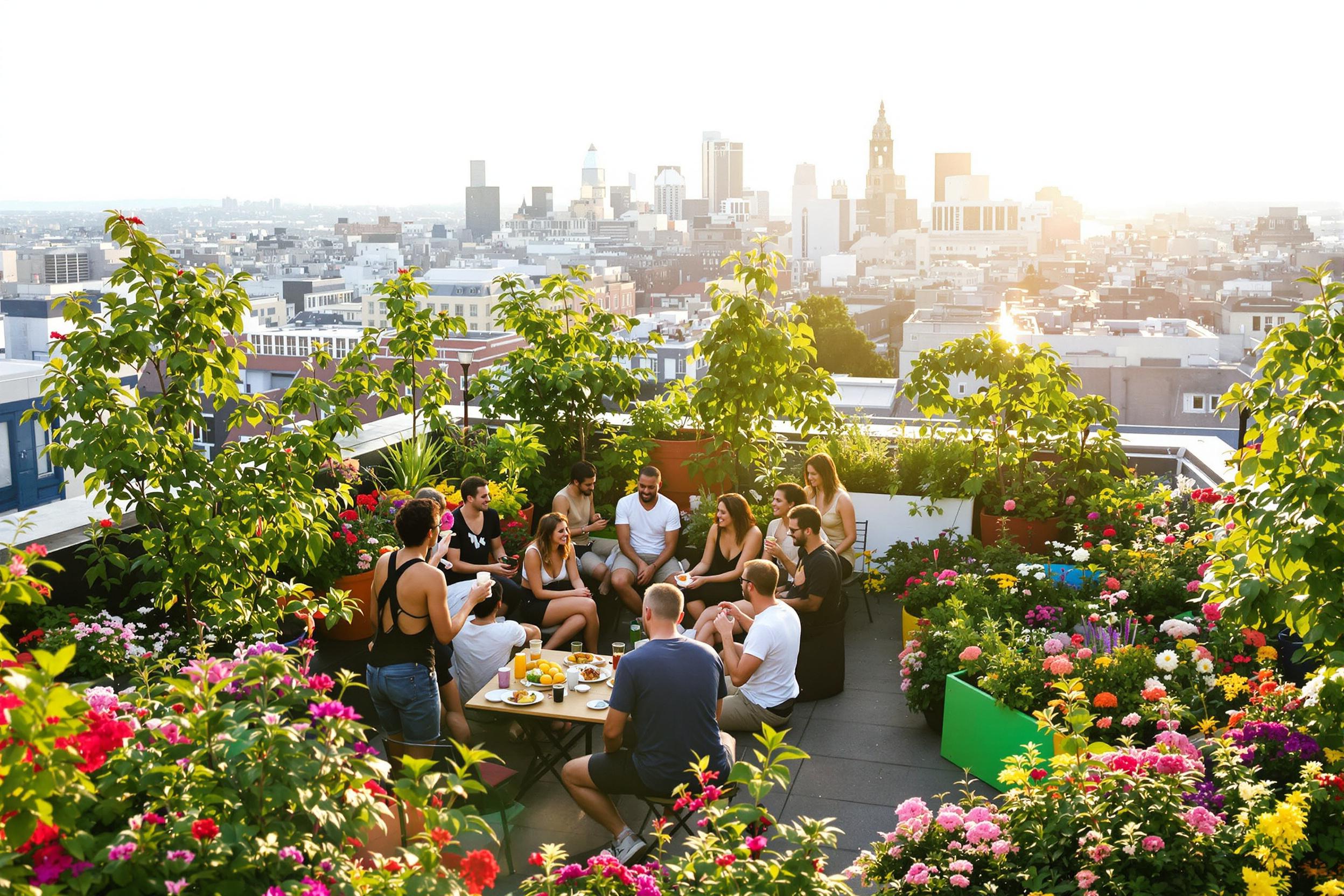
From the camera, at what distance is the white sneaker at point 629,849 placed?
3594 mm

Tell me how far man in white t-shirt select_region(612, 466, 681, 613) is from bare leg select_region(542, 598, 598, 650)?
653 millimetres

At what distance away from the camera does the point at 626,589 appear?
19.2ft

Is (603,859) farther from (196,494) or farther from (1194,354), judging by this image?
(1194,354)

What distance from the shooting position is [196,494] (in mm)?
3762

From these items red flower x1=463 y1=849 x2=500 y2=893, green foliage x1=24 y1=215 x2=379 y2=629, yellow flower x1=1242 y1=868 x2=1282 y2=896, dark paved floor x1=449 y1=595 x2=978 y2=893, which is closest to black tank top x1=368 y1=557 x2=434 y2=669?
green foliage x1=24 y1=215 x2=379 y2=629

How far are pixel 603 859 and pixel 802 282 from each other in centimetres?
15274

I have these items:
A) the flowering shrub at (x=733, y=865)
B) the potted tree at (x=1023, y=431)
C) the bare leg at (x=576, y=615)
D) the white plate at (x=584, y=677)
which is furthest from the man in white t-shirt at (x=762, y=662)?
the potted tree at (x=1023, y=431)

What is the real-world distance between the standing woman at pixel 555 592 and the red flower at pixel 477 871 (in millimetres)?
3308

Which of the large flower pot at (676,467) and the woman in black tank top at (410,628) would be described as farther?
the large flower pot at (676,467)

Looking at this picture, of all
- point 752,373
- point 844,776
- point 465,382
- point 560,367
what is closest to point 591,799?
point 844,776

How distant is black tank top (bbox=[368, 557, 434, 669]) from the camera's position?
12.9 ft

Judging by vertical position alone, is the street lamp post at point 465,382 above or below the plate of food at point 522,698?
above

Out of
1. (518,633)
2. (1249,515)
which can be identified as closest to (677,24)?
(518,633)

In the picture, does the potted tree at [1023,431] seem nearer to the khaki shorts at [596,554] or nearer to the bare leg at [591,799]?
the khaki shorts at [596,554]
